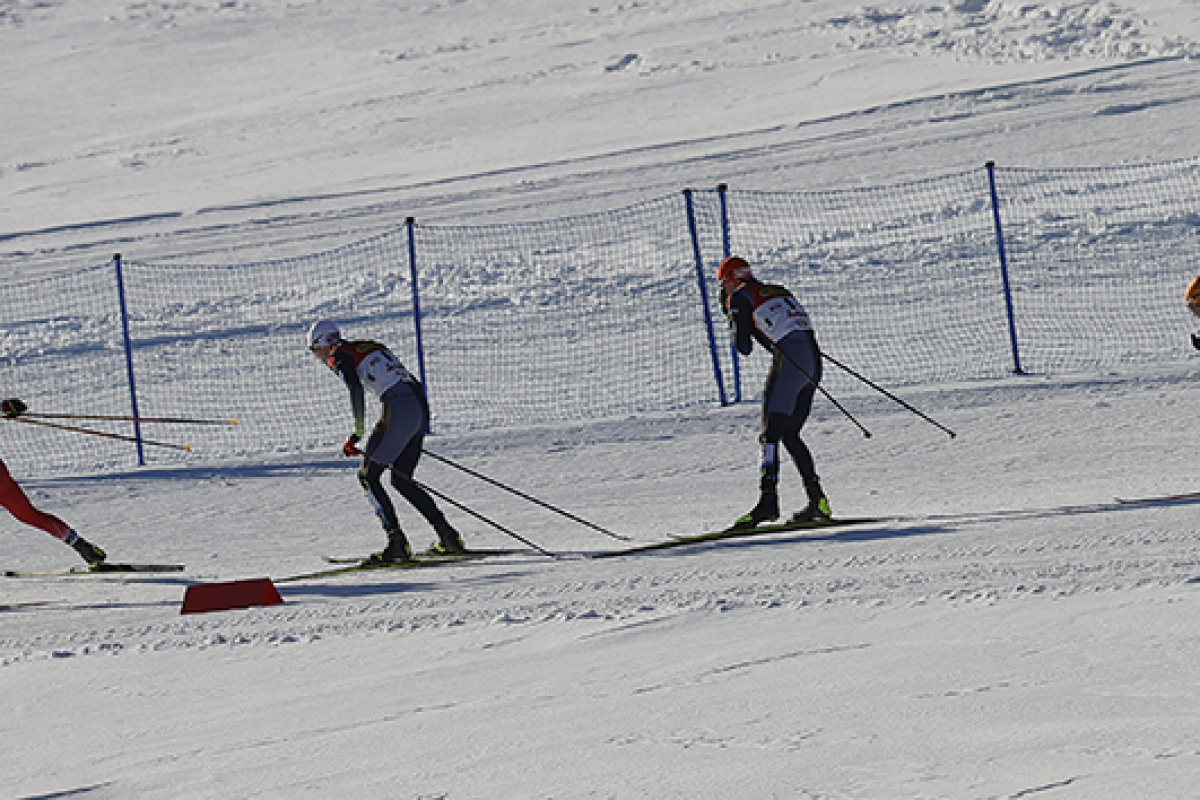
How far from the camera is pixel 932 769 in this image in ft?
16.1

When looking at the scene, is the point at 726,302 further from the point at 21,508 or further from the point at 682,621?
the point at 21,508

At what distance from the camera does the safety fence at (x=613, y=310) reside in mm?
15492

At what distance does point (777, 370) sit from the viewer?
9312 mm

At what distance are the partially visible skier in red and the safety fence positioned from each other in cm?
437

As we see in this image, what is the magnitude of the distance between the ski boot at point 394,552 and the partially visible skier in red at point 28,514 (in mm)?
1747

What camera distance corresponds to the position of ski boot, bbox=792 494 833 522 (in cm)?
940

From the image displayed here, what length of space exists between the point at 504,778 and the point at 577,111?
1366 inches

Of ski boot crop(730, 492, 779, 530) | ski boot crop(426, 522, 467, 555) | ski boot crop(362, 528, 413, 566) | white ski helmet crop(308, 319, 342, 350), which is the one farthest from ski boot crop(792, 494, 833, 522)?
white ski helmet crop(308, 319, 342, 350)

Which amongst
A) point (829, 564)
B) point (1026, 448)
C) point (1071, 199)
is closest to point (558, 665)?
point (829, 564)

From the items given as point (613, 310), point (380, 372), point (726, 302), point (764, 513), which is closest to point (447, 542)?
point (380, 372)

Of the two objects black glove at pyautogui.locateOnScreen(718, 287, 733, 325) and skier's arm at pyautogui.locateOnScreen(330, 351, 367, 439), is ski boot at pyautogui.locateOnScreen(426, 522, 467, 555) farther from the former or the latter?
black glove at pyautogui.locateOnScreen(718, 287, 733, 325)

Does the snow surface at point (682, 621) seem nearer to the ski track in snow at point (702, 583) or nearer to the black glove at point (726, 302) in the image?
the ski track in snow at point (702, 583)

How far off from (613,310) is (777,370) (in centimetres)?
1012

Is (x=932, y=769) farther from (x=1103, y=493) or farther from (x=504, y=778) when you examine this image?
(x=1103, y=493)
